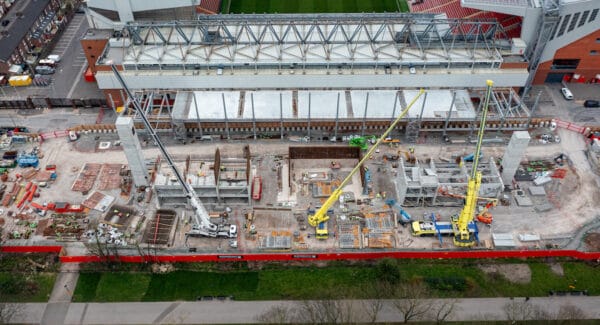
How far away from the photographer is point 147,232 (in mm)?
73000

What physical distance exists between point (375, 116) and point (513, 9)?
3389 centimetres

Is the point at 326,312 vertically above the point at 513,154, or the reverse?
the point at 513,154

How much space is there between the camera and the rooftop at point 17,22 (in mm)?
102725

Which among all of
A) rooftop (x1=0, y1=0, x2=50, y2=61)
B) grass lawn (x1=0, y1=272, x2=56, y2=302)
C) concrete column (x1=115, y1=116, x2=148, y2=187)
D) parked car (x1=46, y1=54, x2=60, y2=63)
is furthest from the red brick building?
grass lawn (x1=0, y1=272, x2=56, y2=302)

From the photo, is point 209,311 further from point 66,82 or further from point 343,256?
point 66,82

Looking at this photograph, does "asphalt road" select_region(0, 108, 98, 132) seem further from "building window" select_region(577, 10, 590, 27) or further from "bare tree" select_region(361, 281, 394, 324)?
"building window" select_region(577, 10, 590, 27)

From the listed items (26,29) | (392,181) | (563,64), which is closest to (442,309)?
(392,181)

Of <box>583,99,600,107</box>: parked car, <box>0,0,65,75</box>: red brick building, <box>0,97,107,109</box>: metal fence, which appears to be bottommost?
<box>583,99,600,107</box>: parked car

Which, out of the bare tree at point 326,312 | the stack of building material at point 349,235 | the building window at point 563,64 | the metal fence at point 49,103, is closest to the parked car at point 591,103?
the building window at point 563,64

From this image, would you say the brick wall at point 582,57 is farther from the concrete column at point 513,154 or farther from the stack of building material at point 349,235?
the stack of building material at point 349,235

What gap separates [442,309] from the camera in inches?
2469

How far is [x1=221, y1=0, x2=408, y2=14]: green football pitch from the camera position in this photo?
121875 millimetres

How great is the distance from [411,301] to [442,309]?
546cm

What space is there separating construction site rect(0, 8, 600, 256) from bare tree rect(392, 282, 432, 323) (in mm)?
7201
